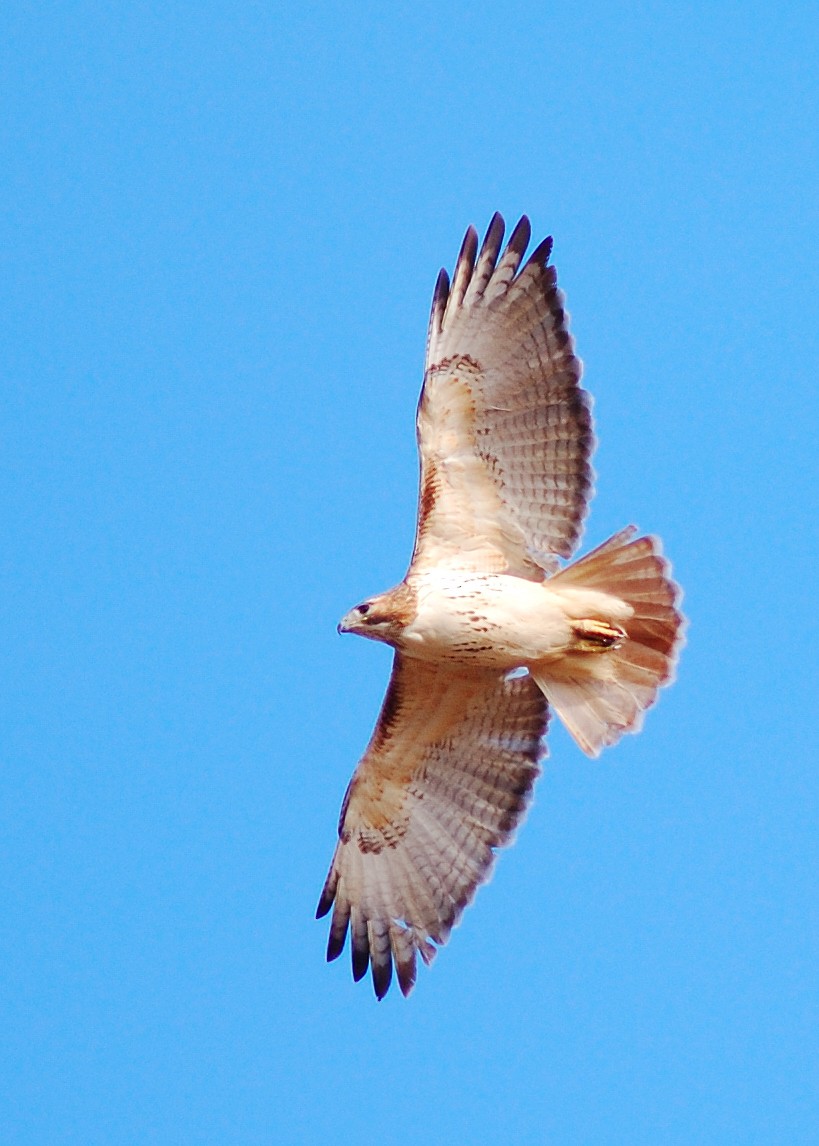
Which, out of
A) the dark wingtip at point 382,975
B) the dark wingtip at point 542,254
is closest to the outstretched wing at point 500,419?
the dark wingtip at point 542,254

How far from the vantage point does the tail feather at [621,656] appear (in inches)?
358

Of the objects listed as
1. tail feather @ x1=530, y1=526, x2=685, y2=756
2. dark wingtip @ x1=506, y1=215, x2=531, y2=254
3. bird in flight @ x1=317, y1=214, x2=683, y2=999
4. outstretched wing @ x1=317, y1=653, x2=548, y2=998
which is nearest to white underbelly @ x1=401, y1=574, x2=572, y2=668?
bird in flight @ x1=317, y1=214, x2=683, y2=999

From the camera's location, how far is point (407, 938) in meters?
9.83

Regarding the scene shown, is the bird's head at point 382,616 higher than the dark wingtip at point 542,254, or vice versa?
the dark wingtip at point 542,254

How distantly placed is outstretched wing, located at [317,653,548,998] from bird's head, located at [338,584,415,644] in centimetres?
84

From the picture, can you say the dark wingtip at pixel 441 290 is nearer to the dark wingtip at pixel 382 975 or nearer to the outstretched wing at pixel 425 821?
the outstretched wing at pixel 425 821

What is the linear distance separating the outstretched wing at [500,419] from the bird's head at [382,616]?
12.6 inches

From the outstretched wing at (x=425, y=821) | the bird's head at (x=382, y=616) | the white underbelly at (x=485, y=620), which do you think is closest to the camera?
the bird's head at (x=382, y=616)

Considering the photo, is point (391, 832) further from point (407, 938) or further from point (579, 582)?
point (579, 582)

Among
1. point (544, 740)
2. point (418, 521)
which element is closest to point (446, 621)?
point (418, 521)

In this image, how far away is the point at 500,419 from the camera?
363 inches

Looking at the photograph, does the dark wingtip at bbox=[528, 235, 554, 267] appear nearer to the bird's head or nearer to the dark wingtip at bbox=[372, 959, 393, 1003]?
the bird's head

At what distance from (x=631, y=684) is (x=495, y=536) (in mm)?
884

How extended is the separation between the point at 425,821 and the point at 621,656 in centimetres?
133
